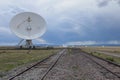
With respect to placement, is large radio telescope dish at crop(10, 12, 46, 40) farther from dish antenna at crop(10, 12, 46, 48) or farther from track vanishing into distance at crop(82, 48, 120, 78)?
track vanishing into distance at crop(82, 48, 120, 78)

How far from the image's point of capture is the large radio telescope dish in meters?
91.1

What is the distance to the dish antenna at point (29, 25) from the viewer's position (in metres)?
91.1

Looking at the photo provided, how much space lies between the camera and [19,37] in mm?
91188

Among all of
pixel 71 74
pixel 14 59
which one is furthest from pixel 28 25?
pixel 71 74

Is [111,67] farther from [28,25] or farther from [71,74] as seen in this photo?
[28,25]

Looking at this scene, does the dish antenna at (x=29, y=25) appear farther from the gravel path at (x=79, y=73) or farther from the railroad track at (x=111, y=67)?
the gravel path at (x=79, y=73)

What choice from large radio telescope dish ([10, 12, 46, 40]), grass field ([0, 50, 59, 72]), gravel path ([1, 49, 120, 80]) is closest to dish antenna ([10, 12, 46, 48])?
large radio telescope dish ([10, 12, 46, 40])

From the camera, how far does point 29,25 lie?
91938 millimetres

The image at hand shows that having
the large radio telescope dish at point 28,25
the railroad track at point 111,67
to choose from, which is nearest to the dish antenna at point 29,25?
the large radio telescope dish at point 28,25

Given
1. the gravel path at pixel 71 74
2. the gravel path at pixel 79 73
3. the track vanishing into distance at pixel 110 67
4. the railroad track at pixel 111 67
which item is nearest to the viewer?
the gravel path at pixel 79 73

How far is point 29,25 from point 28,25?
0.33 metres

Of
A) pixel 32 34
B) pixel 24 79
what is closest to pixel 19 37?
pixel 32 34

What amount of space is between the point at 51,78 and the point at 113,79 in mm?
3852

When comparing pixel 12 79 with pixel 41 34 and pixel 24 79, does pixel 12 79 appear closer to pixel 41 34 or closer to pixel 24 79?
pixel 24 79
